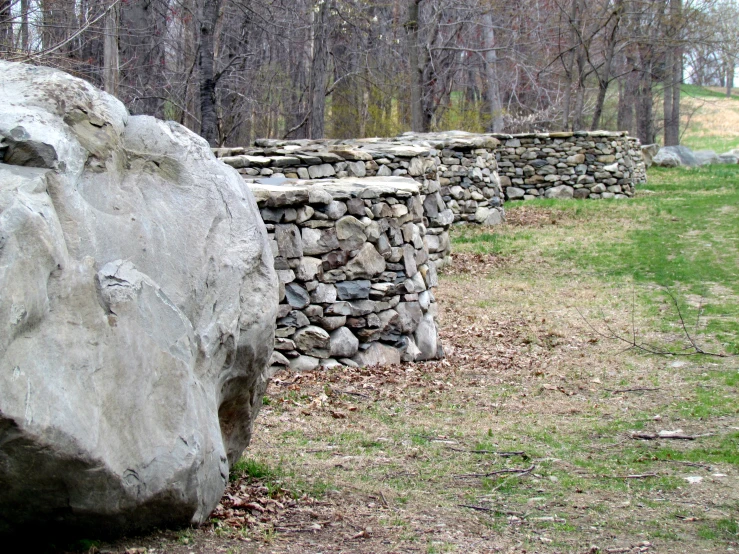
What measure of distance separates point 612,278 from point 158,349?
907 centimetres

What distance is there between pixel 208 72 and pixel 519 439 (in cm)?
960

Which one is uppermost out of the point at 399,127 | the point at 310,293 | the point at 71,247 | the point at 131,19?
the point at 131,19

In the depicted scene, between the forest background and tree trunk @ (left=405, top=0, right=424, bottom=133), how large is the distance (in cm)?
3

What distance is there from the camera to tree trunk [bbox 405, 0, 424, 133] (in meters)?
17.5

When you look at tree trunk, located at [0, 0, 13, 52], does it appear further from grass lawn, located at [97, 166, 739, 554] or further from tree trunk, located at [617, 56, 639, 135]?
tree trunk, located at [617, 56, 639, 135]

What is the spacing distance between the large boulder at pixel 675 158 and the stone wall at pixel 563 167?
27.5ft

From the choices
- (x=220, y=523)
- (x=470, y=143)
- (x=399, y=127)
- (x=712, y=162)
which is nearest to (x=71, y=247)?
(x=220, y=523)

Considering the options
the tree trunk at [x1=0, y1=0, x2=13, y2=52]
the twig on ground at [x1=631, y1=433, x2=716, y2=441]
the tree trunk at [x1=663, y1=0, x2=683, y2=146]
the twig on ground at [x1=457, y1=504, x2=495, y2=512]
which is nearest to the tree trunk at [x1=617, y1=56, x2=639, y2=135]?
the tree trunk at [x1=663, y1=0, x2=683, y2=146]

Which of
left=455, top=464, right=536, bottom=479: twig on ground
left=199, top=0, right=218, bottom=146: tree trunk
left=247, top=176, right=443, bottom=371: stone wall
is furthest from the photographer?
left=199, top=0, right=218, bottom=146: tree trunk

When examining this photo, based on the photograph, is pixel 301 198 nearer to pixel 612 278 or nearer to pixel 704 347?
pixel 704 347

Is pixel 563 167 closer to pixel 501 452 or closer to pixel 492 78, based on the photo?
pixel 492 78

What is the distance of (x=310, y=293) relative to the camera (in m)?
7.05

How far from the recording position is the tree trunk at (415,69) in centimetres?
1745

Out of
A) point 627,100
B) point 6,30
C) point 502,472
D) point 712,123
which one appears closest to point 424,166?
point 6,30
